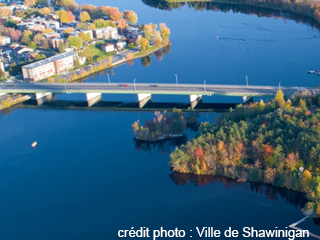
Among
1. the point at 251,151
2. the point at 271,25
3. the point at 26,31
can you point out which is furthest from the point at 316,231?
the point at 26,31

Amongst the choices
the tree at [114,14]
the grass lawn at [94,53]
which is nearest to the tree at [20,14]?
the tree at [114,14]

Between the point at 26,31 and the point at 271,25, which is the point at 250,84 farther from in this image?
the point at 26,31

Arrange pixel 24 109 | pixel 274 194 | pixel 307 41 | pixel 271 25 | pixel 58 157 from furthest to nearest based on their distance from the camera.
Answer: pixel 271 25
pixel 307 41
pixel 24 109
pixel 58 157
pixel 274 194

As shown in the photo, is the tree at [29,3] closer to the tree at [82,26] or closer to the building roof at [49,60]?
the tree at [82,26]

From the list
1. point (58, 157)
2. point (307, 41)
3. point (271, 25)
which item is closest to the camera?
point (58, 157)

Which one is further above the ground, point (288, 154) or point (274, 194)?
point (288, 154)

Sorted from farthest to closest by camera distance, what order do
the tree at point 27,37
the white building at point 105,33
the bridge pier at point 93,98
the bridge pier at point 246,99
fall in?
the white building at point 105,33 → the tree at point 27,37 → the bridge pier at point 93,98 → the bridge pier at point 246,99

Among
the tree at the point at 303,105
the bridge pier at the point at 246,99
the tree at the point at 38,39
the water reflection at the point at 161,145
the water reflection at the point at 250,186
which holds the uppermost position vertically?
the tree at the point at 38,39

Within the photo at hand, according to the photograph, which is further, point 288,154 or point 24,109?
point 24,109
